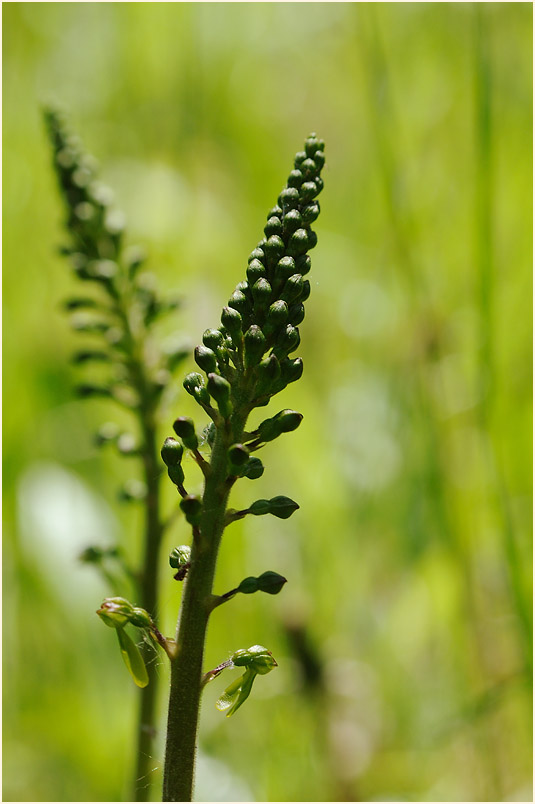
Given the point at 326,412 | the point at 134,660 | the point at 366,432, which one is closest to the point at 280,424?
the point at 134,660

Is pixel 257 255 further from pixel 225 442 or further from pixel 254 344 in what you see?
pixel 225 442

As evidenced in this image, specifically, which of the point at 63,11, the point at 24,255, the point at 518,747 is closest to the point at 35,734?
the point at 518,747

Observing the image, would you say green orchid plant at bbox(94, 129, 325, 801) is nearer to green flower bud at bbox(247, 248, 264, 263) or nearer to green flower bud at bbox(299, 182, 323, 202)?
green flower bud at bbox(247, 248, 264, 263)

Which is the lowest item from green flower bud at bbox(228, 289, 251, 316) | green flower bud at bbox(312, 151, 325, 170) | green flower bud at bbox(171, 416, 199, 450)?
green flower bud at bbox(171, 416, 199, 450)

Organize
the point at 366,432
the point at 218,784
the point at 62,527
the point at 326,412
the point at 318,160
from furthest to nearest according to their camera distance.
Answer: the point at 326,412 < the point at 366,432 < the point at 62,527 < the point at 218,784 < the point at 318,160

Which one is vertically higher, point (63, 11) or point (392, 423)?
point (63, 11)

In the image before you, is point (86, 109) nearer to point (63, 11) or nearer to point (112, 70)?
point (112, 70)

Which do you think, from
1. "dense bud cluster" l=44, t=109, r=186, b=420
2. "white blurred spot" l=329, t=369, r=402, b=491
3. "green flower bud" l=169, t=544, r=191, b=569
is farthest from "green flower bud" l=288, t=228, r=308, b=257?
"white blurred spot" l=329, t=369, r=402, b=491
